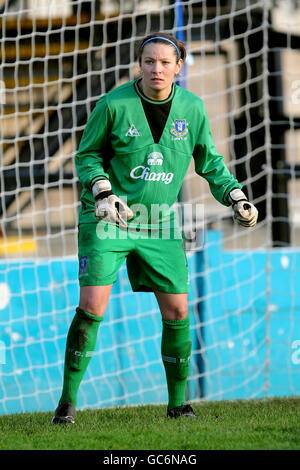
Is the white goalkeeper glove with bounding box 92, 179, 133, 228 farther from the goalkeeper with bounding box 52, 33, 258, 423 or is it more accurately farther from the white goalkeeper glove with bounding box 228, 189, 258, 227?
the white goalkeeper glove with bounding box 228, 189, 258, 227

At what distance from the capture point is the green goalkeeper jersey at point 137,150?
3383mm

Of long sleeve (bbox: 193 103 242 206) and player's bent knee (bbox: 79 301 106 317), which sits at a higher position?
long sleeve (bbox: 193 103 242 206)

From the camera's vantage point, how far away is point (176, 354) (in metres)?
3.55

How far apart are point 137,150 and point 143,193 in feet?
0.60

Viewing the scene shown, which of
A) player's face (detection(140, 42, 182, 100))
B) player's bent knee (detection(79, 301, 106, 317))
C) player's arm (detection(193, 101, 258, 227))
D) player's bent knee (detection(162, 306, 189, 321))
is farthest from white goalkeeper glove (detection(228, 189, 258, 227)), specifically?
player's bent knee (detection(79, 301, 106, 317))

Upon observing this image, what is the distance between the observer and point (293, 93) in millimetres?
9531

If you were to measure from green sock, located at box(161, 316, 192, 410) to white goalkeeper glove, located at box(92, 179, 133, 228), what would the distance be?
58cm

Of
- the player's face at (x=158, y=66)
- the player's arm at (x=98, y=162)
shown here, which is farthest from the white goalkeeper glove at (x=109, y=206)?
the player's face at (x=158, y=66)

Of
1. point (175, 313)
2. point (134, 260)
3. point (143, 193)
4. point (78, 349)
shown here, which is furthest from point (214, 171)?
point (78, 349)

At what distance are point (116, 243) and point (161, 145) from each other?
0.46 metres

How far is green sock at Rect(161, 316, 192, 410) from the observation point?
139 inches

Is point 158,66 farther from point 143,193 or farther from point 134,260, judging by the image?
point 134,260

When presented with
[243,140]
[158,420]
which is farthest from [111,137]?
[243,140]

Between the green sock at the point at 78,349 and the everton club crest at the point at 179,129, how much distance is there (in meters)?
0.84
